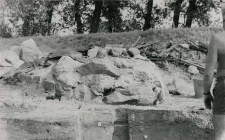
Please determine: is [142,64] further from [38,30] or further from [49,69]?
[38,30]

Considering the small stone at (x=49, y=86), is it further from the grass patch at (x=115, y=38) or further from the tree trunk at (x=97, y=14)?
the tree trunk at (x=97, y=14)

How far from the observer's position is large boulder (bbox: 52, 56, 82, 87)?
687 centimetres

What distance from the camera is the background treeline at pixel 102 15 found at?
23.0 meters

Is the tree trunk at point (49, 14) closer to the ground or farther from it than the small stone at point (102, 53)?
farther from it

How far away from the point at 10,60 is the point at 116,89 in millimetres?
4620

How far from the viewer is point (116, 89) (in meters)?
6.54

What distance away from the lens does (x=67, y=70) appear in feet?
23.2

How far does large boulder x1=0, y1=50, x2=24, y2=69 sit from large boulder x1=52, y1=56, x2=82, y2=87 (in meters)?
2.80

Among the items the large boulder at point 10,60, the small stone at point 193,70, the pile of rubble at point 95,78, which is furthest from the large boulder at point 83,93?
the small stone at point 193,70

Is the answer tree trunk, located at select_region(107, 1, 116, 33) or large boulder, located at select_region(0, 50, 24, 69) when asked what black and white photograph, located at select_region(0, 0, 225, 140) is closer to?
large boulder, located at select_region(0, 50, 24, 69)

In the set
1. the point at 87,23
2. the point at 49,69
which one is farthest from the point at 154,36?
the point at 87,23

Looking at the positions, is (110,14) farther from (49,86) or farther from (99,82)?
(99,82)

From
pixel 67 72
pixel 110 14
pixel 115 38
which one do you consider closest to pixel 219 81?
pixel 67 72

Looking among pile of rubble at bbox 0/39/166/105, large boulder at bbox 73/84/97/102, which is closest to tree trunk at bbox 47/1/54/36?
pile of rubble at bbox 0/39/166/105
